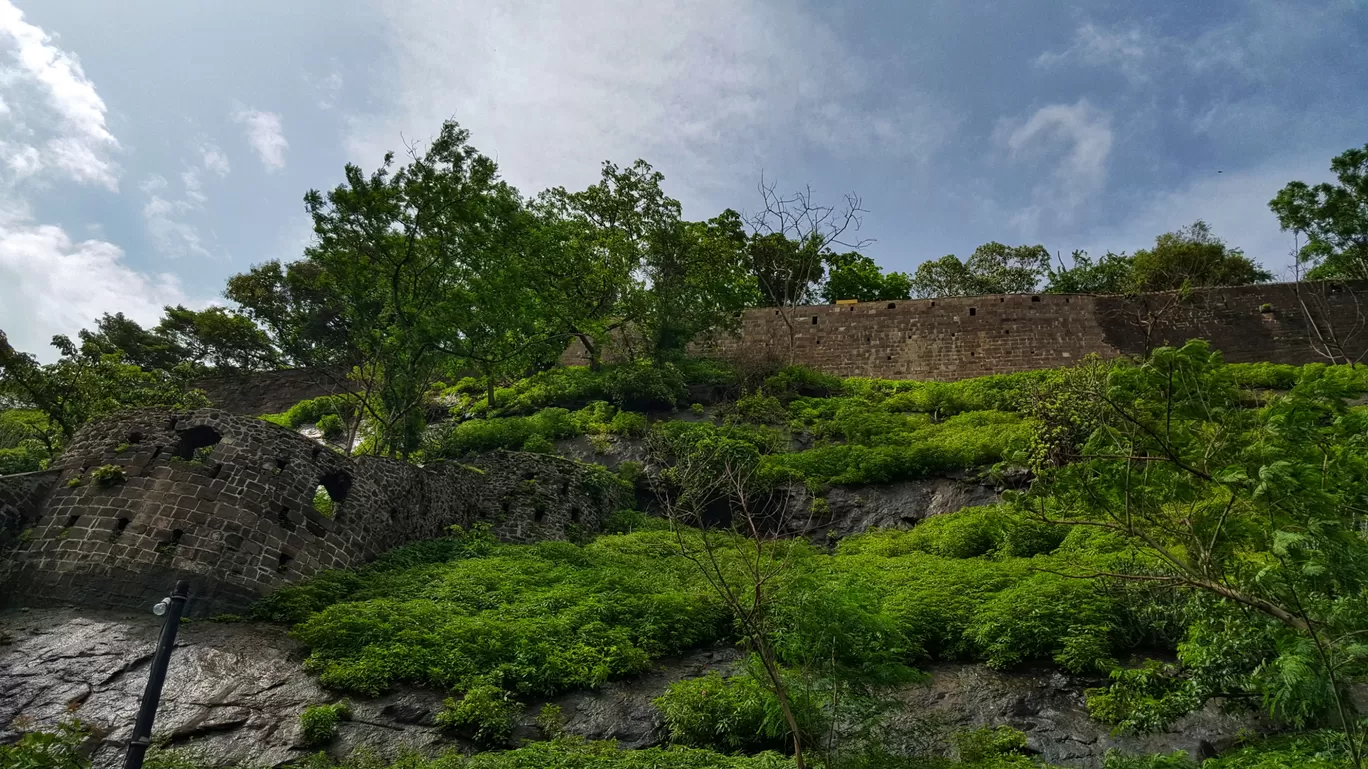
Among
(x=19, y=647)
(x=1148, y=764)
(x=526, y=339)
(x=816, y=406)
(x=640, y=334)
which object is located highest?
(x=640, y=334)

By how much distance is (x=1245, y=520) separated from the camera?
312 inches

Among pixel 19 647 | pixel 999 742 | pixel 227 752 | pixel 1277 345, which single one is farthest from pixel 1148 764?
pixel 1277 345

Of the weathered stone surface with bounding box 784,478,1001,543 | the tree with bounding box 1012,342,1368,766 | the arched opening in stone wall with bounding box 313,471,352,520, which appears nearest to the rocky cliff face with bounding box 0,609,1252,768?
the tree with bounding box 1012,342,1368,766

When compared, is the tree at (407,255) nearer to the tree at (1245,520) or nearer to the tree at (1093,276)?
the tree at (1245,520)

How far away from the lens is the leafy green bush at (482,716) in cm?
985

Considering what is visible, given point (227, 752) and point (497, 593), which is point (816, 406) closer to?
point (497, 593)

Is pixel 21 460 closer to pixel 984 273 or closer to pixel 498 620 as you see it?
pixel 498 620

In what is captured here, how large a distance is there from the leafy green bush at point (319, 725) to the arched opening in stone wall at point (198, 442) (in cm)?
695

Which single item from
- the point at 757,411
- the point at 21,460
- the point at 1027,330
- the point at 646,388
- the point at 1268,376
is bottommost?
the point at 21,460

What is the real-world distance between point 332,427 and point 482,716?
72.3 feet

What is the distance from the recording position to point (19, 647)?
1110cm

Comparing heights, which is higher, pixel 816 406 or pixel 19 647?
pixel 816 406

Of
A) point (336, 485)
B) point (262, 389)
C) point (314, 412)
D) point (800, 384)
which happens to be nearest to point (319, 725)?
point (336, 485)

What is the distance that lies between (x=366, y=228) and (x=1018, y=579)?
16.8 m
